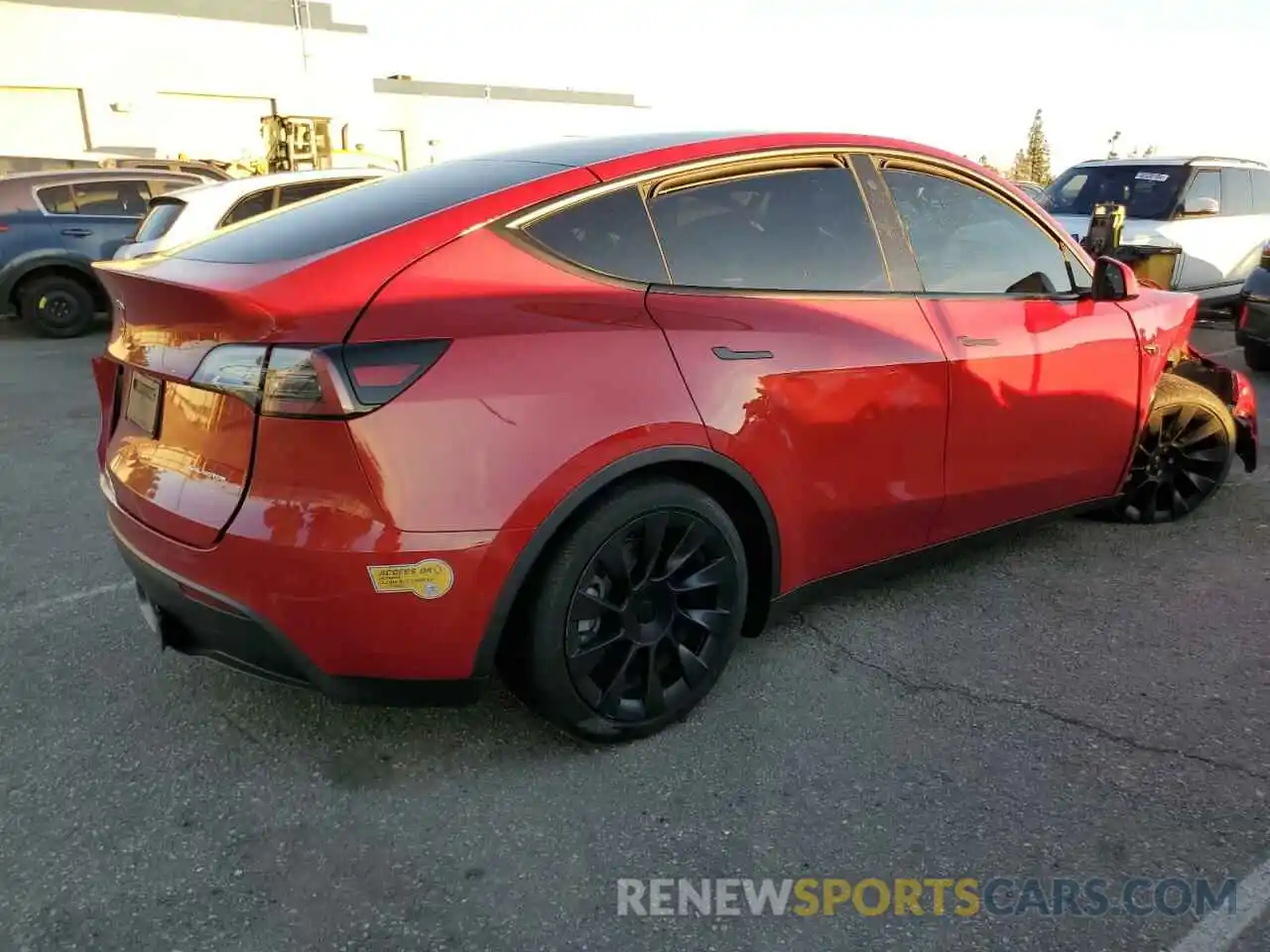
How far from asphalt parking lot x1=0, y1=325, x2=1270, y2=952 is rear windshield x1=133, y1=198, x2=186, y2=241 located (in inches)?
196

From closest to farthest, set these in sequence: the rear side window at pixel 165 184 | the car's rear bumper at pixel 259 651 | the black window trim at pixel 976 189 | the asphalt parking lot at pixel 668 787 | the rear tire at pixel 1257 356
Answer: the asphalt parking lot at pixel 668 787
the car's rear bumper at pixel 259 651
the black window trim at pixel 976 189
the rear tire at pixel 1257 356
the rear side window at pixel 165 184

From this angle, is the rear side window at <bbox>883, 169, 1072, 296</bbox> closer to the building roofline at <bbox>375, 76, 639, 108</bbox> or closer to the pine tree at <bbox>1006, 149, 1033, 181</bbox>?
the building roofline at <bbox>375, 76, 639, 108</bbox>

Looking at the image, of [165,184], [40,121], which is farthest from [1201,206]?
[40,121]

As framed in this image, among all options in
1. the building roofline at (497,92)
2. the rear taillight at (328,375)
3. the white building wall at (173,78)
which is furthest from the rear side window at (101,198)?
the building roofline at (497,92)

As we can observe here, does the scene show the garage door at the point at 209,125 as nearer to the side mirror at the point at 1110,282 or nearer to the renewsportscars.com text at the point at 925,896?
the side mirror at the point at 1110,282

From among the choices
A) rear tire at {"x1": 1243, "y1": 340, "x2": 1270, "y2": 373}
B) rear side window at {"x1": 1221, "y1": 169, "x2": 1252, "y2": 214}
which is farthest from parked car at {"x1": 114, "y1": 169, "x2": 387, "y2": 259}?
rear side window at {"x1": 1221, "y1": 169, "x2": 1252, "y2": 214}

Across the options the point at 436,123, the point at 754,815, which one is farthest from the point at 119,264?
the point at 436,123

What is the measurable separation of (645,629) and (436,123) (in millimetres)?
36720

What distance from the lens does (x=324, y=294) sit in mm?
2246

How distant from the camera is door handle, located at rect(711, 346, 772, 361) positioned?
2691 millimetres

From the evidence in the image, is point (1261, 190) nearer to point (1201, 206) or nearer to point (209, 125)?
point (1201, 206)

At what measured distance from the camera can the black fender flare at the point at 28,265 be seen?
963cm

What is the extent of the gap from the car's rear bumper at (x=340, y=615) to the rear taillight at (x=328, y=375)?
12.3 inches

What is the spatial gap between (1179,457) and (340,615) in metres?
3.79
